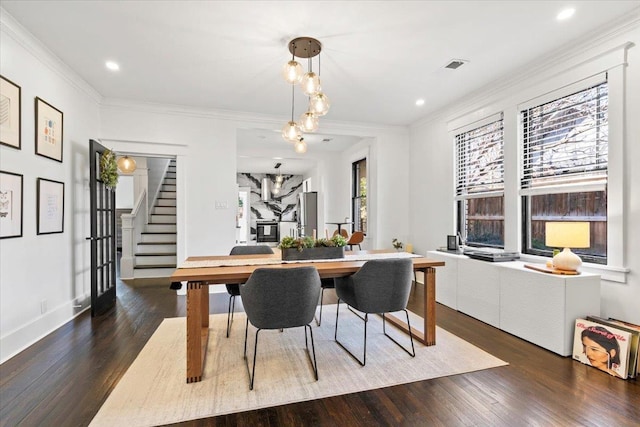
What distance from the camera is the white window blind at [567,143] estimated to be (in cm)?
282

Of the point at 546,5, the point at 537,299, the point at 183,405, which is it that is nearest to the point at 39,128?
the point at 183,405

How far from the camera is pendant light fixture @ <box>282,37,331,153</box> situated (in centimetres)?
246

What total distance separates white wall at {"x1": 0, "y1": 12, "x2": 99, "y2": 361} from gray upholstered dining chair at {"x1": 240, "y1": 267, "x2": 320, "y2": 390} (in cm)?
204

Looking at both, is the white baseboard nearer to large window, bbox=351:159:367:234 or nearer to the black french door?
the black french door

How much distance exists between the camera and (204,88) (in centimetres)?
391

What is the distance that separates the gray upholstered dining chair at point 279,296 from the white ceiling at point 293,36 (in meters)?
1.95

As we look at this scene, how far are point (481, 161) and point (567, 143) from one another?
3.73 feet

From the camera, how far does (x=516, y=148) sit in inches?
141

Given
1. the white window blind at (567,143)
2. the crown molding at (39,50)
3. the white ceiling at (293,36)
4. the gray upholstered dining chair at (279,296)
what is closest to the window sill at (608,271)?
the white window blind at (567,143)

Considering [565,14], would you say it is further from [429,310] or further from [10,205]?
[10,205]

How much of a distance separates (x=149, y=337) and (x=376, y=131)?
4.49m

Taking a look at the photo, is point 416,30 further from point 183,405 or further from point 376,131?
point 183,405

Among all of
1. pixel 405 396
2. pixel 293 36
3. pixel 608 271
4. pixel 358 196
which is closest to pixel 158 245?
pixel 358 196

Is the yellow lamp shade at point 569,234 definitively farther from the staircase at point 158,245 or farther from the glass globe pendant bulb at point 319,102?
the staircase at point 158,245
